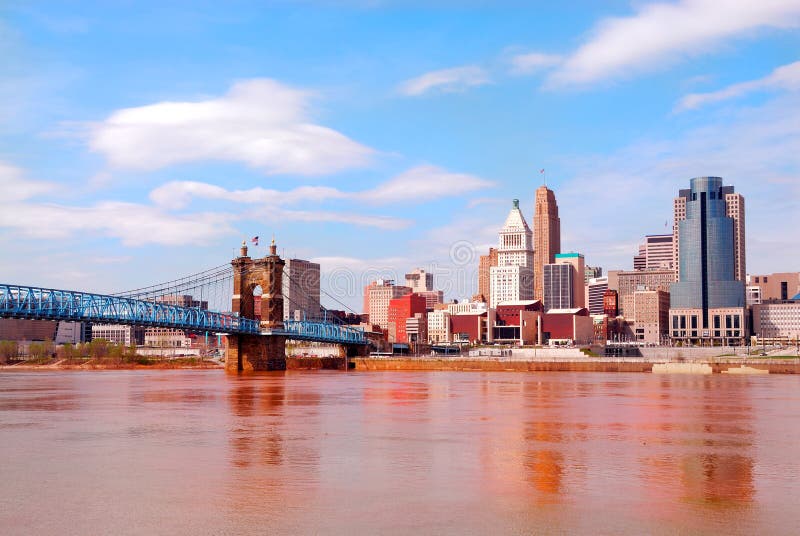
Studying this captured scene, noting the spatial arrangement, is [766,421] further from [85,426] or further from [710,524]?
[85,426]

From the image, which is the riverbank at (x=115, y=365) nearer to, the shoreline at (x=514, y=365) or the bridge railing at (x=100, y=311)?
the shoreline at (x=514, y=365)

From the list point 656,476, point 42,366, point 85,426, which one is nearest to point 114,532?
point 656,476

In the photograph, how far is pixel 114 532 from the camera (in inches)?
680

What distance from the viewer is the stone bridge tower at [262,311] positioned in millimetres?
133625

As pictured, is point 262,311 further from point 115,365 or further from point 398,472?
point 398,472

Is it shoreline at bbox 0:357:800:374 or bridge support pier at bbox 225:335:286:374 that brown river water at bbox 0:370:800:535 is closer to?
shoreline at bbox 0:357:800:374

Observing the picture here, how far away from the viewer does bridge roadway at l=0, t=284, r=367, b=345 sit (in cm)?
9825

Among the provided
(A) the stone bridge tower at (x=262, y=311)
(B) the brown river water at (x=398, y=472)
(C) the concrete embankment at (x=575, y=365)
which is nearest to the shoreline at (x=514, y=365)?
(C) the concrete embankment at (x=575, y=365)

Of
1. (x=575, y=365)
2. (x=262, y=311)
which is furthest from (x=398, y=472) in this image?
(x=575, y=365)

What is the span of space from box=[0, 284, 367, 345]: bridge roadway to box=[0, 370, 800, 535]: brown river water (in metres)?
56.7

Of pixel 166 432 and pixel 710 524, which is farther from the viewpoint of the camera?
pixel 166 432

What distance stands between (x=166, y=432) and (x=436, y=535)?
2033cm

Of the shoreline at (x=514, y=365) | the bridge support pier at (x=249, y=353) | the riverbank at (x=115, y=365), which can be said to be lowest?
the riverbank at (x=115, y=365)

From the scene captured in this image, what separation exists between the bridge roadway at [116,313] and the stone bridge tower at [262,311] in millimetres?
2157
